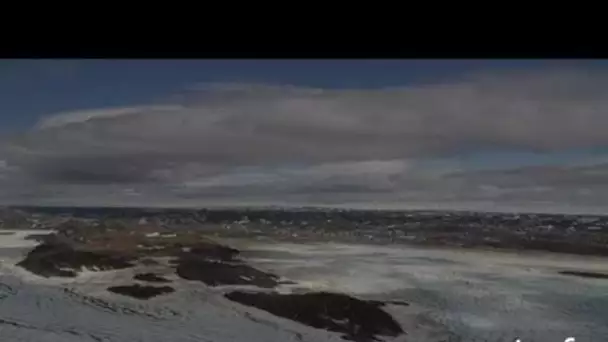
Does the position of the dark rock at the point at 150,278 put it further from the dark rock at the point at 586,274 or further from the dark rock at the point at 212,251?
the dark rock at the point at 586,274

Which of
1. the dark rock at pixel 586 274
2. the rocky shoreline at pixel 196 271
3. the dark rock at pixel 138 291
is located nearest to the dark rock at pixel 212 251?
the rocky shoreline at pixel 196 271

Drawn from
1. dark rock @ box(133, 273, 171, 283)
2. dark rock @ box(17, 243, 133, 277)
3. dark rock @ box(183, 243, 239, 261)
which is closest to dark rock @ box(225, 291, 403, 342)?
dark rock @ box(183, 243, 239, 261)

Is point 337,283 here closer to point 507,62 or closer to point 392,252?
point 392,252

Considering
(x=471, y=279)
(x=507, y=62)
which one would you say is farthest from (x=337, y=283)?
(x=507, y=62)

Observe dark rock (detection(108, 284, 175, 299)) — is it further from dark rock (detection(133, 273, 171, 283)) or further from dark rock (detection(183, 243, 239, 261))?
dark rock (detection(183, 243, 239, 261))

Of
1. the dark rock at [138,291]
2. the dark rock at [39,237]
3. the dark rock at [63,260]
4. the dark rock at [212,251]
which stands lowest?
the dark rock at [138,291]

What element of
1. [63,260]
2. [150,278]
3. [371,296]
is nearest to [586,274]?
[371,296]

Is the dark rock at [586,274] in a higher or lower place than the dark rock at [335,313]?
higher
